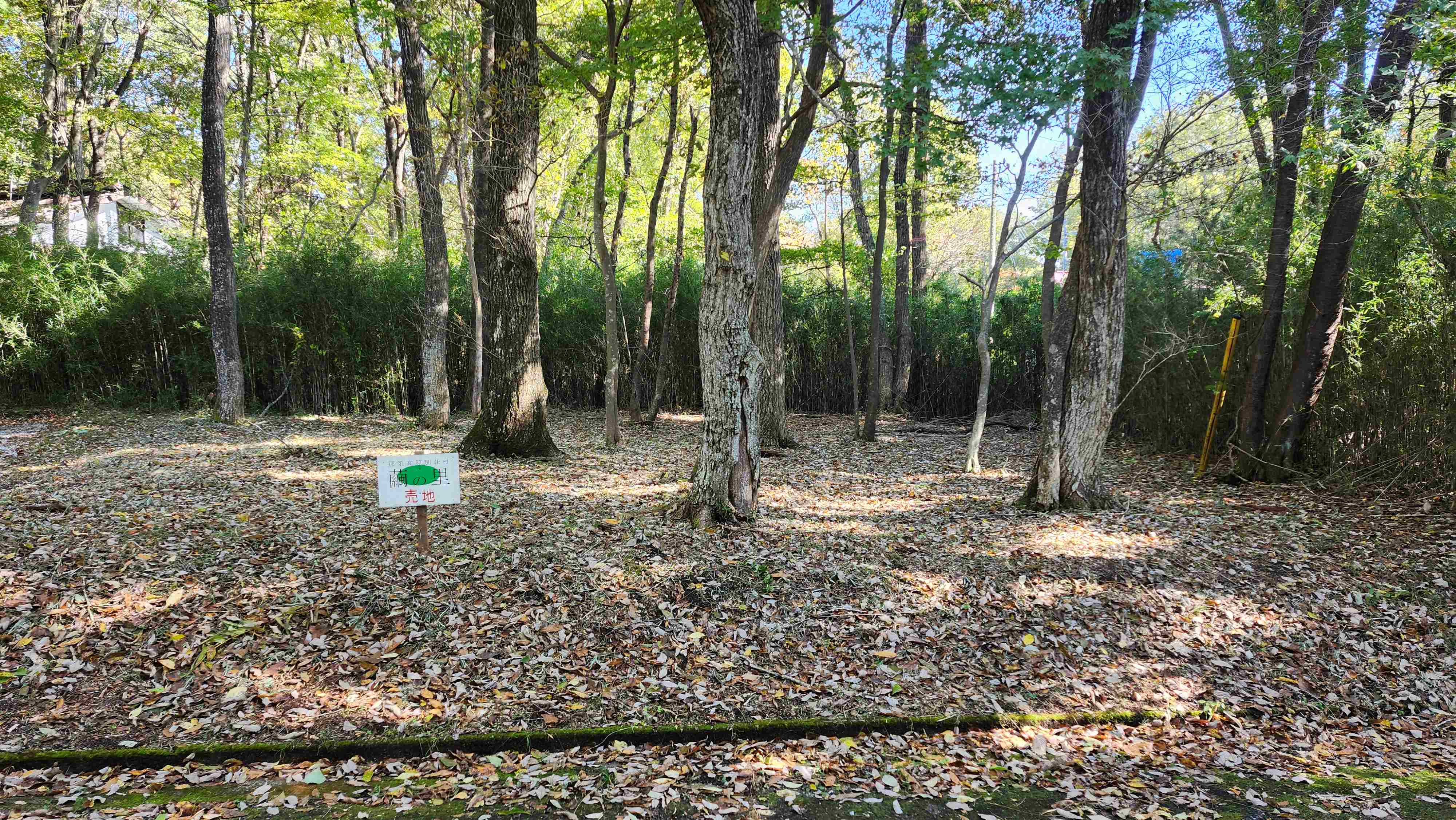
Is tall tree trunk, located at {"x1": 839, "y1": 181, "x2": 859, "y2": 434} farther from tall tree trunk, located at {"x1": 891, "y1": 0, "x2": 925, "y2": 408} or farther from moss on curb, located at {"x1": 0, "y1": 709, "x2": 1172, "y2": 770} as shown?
moss on curb, located at {"x1": 0, "y1": 709, "x2": 1172, "y2": 770}

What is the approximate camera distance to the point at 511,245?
7266mm

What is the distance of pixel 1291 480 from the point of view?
269 inches

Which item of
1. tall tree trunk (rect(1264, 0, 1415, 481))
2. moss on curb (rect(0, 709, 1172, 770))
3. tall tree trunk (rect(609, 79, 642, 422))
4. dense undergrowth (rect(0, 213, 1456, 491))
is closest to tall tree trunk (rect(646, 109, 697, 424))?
tall tree trunk (rect(609, 79, 642, 422))

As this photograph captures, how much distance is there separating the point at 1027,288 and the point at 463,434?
32.2 feet

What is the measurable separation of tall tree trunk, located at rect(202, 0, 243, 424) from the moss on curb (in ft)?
24.6

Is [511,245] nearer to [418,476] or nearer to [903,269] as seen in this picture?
[418,476]

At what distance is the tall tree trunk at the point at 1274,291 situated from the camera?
644cm

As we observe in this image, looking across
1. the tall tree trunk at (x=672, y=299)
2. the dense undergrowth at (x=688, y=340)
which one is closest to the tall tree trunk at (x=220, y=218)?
the dense undergrowth at (x=688, y=340)

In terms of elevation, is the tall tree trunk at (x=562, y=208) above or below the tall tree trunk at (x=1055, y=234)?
above

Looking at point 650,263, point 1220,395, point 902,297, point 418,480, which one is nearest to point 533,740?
point 418,480

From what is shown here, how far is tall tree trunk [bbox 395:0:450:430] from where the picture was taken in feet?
27.3

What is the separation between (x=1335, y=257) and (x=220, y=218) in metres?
11.9

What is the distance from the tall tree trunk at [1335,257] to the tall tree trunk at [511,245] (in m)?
6.94

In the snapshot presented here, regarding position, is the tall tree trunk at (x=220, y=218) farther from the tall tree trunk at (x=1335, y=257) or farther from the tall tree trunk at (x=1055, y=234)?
the tall tree trunk at (x=1335, y=257)
